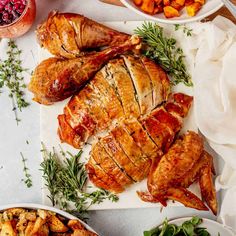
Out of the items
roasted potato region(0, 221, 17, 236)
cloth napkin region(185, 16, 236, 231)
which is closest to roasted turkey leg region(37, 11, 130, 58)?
cloth napkin region(185, 16, 236, 231)

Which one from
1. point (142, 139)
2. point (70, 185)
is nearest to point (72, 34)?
point (142, 139)

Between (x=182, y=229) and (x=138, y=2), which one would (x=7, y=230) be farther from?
(x=138, y=2)

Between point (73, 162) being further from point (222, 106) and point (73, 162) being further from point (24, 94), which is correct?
point (222, 106)

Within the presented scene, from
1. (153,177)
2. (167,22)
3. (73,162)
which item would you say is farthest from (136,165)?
(167,22)

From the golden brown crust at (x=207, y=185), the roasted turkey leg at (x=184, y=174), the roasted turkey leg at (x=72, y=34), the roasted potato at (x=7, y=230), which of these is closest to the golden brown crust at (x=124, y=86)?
the roasted turkey leg at (x=72, y=34)

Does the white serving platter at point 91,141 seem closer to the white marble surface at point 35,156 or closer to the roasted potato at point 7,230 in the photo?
the white marble surface at point 35,156

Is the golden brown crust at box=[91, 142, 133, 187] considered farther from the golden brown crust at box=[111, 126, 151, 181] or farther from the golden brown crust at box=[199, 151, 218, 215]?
the golden brown crust at box=[199, 151, 218, 215]
